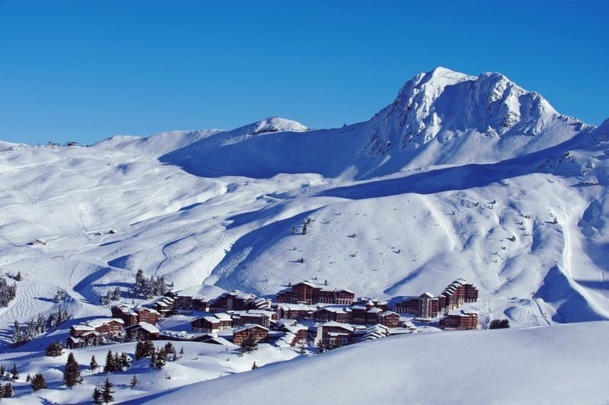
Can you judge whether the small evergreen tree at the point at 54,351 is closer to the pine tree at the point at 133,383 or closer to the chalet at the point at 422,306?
the pine tree at the point at 133,383

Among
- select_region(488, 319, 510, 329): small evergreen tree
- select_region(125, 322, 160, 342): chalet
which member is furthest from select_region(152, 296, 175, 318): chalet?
select_region(488, 319, 510, 329): small evergreen tree

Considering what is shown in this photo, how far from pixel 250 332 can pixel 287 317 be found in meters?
15.8

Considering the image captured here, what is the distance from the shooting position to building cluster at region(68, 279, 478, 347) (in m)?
83.9

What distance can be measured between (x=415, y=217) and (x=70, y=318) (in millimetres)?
50963

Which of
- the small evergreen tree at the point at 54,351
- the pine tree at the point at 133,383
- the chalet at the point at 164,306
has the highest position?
the chalet at the point at 164,306

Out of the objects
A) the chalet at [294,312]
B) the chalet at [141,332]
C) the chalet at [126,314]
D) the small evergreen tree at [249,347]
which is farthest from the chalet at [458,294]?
the small evergreen tree at [249,347]

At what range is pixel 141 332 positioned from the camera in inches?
3344

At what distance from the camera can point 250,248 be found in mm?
124625

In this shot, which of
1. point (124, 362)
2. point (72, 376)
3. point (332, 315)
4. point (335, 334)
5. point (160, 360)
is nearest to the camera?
point (72, 376)

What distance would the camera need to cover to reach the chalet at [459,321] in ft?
302

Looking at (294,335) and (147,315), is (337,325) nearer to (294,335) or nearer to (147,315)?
(294,335)

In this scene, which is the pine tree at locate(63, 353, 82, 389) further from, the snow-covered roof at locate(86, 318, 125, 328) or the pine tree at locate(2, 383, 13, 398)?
the snow-covered roof at locate(86, 318, 125, 328)

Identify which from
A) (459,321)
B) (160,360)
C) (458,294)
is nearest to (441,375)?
(160,360)

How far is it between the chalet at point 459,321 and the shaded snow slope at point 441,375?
110 ft
